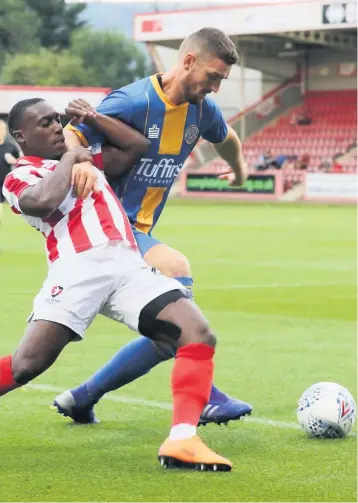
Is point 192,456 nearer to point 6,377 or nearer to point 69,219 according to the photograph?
point 6,377

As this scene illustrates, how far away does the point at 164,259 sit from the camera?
5.71 m

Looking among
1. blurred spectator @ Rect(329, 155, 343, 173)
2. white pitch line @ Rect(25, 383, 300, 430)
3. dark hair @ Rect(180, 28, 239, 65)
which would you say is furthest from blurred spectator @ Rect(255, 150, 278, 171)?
dark hair @ Rect(180, 28, 239, 65)

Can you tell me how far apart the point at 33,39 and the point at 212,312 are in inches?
3750

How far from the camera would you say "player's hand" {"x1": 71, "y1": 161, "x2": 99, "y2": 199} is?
200 inches

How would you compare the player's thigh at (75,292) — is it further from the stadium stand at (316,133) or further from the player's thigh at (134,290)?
the stadium stand at (316,133)

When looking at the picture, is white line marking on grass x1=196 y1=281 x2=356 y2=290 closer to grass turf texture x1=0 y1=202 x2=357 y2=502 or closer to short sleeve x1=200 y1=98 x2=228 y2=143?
grass turf texture x1=0 y1=202 x2=357 y2=502

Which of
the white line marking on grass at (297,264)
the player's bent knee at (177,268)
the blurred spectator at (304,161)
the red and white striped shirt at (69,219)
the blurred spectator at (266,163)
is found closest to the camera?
the red and white striped shirt at (69,219)

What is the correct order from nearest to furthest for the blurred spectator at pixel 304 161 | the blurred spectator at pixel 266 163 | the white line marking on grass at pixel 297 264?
the white line marking on grass at pixel 297 264
the blurred spectator at pixel 304 161
the blurred spectator at pixel 266 163

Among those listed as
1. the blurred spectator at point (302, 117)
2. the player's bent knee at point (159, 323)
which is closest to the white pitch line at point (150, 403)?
the player's bent knee at point (159, 323)

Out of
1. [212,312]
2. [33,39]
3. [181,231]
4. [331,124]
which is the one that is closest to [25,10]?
[33,39]

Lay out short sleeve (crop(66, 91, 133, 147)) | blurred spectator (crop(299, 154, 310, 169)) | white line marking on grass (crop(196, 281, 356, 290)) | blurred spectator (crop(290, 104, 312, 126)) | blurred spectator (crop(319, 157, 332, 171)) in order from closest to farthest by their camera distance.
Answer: short sleeve (crop(66, 91, 133, 147)), white line marking on grass (crop(196, 281, 356, 290)), blurred spectator (crop(319, 157, 332, 171)), blurred spectator (crop(299, 154, 310, 169)), blurred spectator (crop(290, 104, 312, 126))

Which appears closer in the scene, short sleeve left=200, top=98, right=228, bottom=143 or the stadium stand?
short sleeve left=200, top=98, right=228, bottom=143

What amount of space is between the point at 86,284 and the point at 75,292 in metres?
0.06

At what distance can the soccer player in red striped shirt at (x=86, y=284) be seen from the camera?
5.00 m
